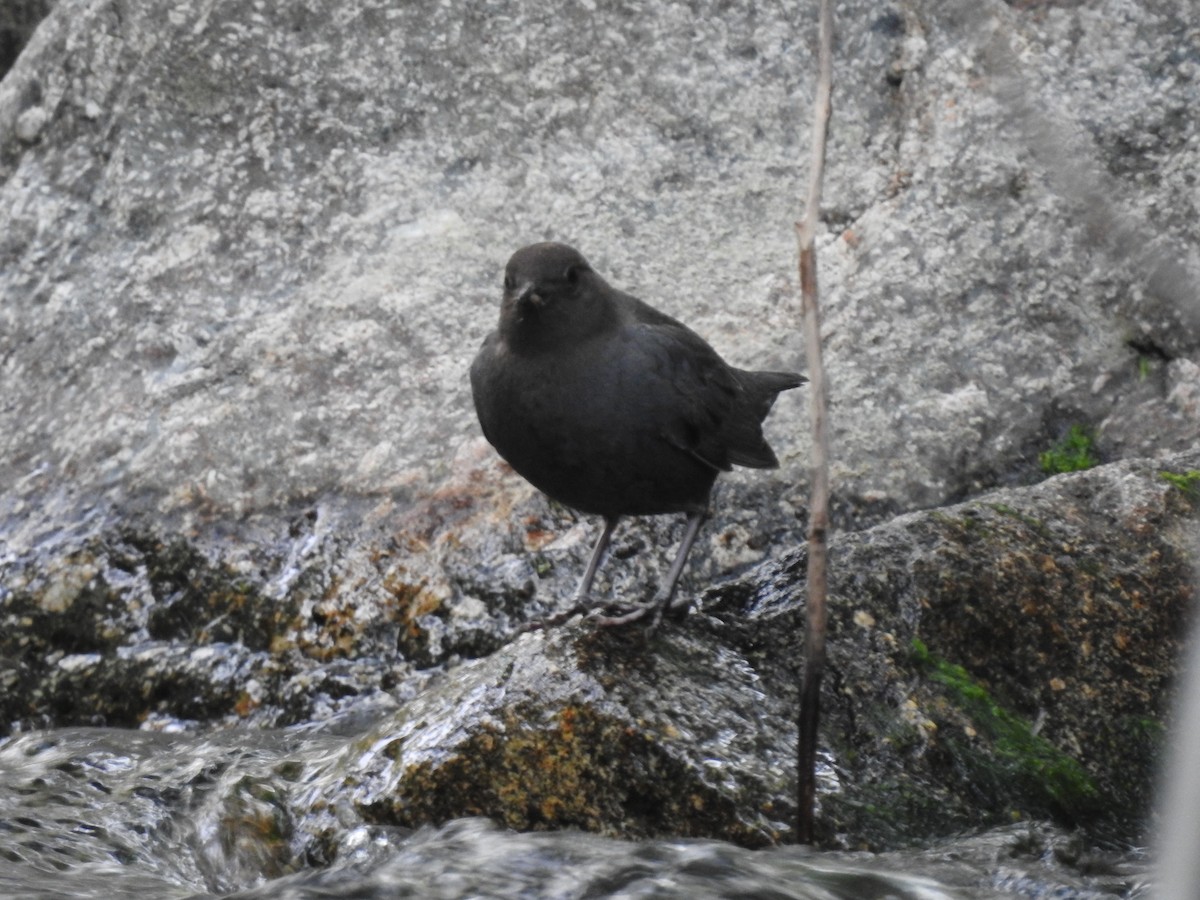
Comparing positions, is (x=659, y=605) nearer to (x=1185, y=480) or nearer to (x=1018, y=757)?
(x=1018, y=757)

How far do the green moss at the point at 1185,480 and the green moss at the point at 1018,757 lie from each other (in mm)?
1070

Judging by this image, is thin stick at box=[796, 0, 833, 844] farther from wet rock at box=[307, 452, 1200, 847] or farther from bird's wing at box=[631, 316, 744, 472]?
bird's wing at box=[631, 316, 744, 472]

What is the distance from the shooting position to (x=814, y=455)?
2773 mm

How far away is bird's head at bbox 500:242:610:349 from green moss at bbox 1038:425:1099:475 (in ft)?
6.44

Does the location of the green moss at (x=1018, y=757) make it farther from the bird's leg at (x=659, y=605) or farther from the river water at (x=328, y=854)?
the bird's leg at (x=659, y=605)

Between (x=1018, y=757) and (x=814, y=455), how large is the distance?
1.31m

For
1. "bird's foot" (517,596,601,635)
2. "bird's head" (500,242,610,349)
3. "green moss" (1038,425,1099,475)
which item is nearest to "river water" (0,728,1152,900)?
"bird's foot" (517,596,601,635)

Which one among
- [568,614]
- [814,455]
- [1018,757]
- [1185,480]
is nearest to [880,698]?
[1018,757]

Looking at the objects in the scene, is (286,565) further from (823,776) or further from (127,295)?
(823,776)

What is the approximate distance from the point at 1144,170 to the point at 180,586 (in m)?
4.25

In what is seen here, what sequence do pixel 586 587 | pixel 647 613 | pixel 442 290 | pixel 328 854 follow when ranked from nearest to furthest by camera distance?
pixel 328 854 < pixel 647 613 < pixel 586 587 < pixel 442 290

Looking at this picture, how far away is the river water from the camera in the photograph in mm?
2930

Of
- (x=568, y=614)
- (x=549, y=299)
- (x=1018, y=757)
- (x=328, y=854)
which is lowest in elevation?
(x=328, y=854)

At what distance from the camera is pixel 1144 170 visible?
584 centimetres
